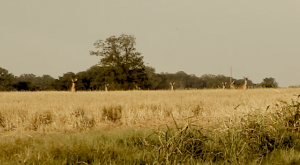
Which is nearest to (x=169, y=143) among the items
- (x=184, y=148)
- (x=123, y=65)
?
(x=184, y=148)

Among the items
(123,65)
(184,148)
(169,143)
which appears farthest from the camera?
(123,65)

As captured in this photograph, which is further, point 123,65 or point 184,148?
point 123,65

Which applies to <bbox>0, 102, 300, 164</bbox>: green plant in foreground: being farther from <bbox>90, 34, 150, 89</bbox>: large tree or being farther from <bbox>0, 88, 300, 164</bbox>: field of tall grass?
<bbox>90, 34, 150, 89</bbox>: large tree

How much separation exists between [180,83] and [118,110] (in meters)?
92.1

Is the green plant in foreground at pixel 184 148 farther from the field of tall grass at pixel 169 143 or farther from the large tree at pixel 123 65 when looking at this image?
the large tree at pixel 123 65

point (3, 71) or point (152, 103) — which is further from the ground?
point (3, 71)

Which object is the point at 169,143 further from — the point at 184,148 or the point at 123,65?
the point at 123,65

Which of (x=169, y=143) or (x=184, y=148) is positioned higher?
(x=169, y=143)

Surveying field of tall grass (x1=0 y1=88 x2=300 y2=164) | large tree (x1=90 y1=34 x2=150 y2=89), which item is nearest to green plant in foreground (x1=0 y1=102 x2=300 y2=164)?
field of tall grass (x1=0 y1=88 x2=300 y2=164)

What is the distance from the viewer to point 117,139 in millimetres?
7055

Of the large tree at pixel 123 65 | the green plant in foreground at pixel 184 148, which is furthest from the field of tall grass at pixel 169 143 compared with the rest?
the large tree at pixel 123 65

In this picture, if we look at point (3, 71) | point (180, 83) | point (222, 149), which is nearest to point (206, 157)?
point (222, 149)

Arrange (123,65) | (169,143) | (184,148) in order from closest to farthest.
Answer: (169,143) → (184,148) → (123,65)

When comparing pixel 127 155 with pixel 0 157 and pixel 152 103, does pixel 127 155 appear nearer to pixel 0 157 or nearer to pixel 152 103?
pixel 0 157
